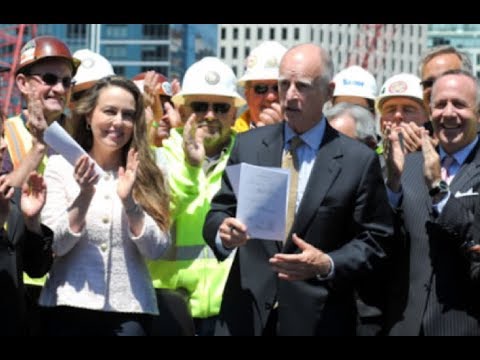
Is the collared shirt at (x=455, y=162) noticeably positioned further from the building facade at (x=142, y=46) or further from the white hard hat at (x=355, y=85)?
the building facade at (x=142, y=46)

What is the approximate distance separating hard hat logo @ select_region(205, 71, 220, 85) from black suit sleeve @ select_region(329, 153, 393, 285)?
6.77 feet

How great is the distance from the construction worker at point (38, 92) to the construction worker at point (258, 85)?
1.57 meters

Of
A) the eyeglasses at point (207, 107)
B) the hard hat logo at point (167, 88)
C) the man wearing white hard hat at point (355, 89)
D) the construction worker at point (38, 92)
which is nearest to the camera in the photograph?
the construction worker at point (38, 92)

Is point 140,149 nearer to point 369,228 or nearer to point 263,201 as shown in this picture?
point 263,201

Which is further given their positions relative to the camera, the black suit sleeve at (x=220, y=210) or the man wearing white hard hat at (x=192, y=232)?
the man wearing white hard hat at (x=192, y=232)

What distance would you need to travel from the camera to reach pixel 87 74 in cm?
891

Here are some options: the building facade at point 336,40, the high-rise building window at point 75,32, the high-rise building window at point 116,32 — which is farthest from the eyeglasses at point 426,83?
the high-rise building window at point 116,32

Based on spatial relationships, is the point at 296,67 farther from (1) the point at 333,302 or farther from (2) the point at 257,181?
(1) the point at 333,302

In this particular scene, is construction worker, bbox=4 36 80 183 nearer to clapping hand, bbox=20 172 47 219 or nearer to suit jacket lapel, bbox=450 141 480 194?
clapping hand, bbox=20 172 47 219

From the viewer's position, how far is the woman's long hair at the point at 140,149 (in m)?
6.79

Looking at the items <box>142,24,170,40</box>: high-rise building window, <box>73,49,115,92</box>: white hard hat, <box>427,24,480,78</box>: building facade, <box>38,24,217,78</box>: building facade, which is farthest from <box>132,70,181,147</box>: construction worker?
<box>427,24,480,78</box>: building facade

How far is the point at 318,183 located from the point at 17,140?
6.37 feet

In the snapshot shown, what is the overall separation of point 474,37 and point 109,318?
152231mm
